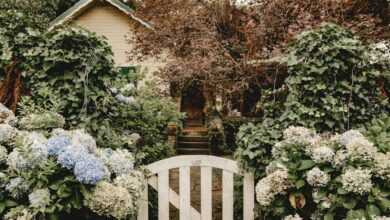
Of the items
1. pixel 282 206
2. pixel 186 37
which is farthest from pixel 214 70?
pixel 282 206

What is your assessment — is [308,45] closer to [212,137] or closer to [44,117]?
[44,117]

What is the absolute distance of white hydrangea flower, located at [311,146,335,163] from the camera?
2.54 m

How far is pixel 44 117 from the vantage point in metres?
2.83

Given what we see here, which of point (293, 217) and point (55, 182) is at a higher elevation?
point (55, 182)

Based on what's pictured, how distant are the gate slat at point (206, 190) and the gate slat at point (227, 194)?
0.13m

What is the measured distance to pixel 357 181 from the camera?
232 cm

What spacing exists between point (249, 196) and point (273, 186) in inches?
27.3

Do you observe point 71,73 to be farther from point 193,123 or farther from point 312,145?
point 193,123

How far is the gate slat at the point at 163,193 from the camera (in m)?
3.37

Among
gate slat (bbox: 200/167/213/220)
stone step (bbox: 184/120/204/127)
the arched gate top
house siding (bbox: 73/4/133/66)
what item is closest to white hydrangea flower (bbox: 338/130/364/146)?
the arched gate top

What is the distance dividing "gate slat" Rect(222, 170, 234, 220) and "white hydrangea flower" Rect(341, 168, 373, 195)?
117 cm

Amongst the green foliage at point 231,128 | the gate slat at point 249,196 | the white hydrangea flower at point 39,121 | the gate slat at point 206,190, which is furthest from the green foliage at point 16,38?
the green foliage at point 231,128

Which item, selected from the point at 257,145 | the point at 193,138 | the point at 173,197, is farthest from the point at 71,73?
the point at 193,138

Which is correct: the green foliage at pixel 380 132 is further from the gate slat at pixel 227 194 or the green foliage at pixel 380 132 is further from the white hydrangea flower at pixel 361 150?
the gate slat at pixel 227 194
